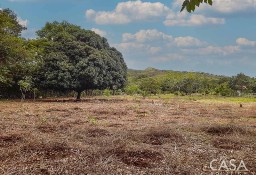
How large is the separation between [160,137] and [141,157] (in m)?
3.06

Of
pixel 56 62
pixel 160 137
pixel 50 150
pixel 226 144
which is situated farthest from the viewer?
pixel 56 62

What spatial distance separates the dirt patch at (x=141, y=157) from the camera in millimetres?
8828

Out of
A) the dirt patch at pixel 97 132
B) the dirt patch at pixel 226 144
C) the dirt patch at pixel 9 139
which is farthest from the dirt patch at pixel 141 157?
the dirt patch at pixel 97 132

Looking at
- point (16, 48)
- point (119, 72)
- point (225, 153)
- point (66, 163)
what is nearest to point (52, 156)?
point (66, 163)

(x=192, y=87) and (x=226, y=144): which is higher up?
(x=192, y=87)

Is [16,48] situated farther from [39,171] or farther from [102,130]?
[39,171]

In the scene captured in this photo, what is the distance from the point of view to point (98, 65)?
43.8 meters

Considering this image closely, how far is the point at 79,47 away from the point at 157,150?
3479cm

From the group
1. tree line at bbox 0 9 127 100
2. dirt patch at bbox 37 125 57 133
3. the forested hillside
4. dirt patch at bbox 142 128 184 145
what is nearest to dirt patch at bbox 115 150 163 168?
dirt patch at bbox 142 128 184 145

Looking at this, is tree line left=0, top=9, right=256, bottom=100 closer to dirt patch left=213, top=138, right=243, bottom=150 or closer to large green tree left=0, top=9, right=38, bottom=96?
large green tree left=0, top=9, right=38, bottom=96

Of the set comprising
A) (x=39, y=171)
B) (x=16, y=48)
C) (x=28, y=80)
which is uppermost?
(x=16, y=48)

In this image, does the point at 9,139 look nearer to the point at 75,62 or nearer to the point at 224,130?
the point at 224,130

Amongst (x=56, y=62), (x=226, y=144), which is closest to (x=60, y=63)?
(x=56, y=62)

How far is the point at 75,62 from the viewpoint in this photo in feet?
143
